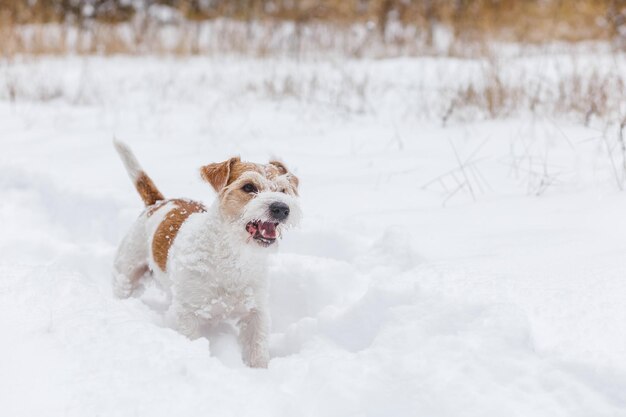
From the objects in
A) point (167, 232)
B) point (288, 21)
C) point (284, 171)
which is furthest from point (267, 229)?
point (288, 21)

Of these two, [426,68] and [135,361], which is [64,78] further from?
[135,361]

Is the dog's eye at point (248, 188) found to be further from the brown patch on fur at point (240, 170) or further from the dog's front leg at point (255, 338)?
the dog's front leg at point (255, 338)

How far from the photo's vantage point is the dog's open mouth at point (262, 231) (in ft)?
9.00

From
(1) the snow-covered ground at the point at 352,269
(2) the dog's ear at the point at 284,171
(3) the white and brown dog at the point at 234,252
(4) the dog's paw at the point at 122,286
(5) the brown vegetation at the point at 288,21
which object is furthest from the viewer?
(5) the brown vegetation at the point at 288,21

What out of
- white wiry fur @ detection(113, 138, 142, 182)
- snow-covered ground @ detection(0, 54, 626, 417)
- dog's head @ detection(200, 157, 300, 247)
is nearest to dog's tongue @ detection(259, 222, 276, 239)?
dog's head @ detection(200, 157, 300, 247)

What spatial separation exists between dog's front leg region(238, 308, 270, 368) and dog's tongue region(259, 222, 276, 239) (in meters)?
0.37

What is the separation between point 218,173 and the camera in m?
2.91

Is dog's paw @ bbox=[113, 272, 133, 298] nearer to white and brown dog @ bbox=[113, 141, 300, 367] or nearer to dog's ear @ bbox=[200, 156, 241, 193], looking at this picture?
white and brown dog @ bbox=[113, 141, 300, 367]

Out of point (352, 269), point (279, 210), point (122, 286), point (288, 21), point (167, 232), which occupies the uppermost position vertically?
point (288, 21)

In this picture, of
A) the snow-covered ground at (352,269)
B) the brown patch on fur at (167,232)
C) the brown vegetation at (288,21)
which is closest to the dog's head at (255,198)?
the brown patch on fur at (167,232)

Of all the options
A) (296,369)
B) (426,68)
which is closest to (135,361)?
(296,369)

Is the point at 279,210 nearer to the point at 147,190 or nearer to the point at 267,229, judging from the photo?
the point at 267,229

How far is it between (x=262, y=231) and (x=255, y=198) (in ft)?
0.50

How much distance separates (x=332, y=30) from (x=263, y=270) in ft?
26.4
